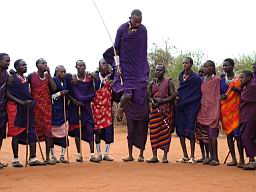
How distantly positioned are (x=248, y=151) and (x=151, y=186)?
2.45m

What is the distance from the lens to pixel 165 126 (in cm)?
863

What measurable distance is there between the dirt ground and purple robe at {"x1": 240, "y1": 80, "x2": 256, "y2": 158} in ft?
1.48

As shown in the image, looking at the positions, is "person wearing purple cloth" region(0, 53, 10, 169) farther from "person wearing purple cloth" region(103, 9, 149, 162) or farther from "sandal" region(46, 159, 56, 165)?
"person wearing purple cloth" region(103, 9, 149, 162)

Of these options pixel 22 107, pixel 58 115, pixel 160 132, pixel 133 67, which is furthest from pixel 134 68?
pixel 22 107

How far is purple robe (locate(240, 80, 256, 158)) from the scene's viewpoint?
7660 millimetres

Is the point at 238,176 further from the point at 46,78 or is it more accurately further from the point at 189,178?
the point at 46,78

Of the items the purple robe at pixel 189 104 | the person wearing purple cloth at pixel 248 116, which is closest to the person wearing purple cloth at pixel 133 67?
the purple robe at pixel 189 104

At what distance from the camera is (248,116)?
7.69 meters

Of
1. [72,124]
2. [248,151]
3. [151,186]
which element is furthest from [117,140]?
[151,186]

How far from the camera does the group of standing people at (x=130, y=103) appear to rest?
808 cm

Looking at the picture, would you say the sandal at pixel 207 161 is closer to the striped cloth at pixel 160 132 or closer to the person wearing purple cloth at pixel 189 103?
the person wearing purple cloth at pixel 189 103

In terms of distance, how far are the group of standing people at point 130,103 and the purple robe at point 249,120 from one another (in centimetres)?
2

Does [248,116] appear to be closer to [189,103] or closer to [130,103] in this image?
[189,103]

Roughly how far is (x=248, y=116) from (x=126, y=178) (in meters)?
2.53
